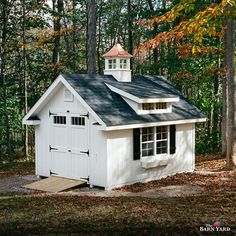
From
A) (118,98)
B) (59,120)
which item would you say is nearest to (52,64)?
(59,120)

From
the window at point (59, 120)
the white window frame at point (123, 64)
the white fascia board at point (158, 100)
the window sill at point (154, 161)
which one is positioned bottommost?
the window sill at point (154, 161)

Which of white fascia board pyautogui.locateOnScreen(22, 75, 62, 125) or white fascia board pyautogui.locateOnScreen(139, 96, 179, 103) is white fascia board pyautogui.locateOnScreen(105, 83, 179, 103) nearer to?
white fascia board pyautogui.locateOnScreen(139, 96, 179, 103)

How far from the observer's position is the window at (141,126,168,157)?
564 inches

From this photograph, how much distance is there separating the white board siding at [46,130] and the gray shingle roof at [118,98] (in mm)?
805

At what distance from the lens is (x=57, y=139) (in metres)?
14.7

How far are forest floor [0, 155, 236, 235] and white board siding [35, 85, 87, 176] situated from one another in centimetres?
126

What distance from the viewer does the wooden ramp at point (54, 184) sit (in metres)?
13.3

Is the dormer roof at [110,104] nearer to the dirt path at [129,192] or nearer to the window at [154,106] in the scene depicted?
the window at [154,106]

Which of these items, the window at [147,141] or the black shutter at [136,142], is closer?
the black shutter at [136,142]

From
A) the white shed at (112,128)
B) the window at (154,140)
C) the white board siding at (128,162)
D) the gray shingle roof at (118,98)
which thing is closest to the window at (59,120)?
the white shed at (112,128)

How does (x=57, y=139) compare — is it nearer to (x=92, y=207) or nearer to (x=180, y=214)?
(x=92, y=207)

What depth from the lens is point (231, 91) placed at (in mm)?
15461

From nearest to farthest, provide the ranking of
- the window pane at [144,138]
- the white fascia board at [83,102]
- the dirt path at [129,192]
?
the dirt path at [129,192], the white fascia board at [83,102], the window pane at [144,138]

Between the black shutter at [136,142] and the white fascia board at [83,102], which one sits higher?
the white fascia board at [83,102]
